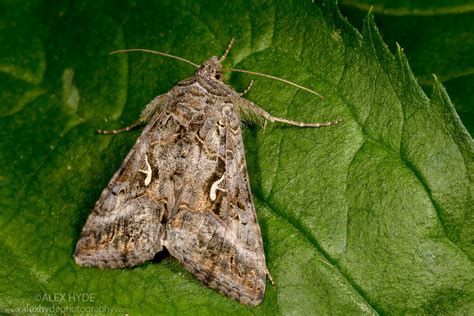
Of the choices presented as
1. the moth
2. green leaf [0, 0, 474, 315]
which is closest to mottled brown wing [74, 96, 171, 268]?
the moth

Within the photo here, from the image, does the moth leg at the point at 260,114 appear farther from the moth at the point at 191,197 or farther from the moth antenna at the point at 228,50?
the moth antenna at the point at 228,50

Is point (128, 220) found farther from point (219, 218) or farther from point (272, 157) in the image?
point (272, 157)

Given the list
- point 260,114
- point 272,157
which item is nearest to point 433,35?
point 260,114

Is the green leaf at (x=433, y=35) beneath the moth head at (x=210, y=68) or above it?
above

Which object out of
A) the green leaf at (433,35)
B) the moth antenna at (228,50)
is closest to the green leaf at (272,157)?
the moth antenna at (228,50)

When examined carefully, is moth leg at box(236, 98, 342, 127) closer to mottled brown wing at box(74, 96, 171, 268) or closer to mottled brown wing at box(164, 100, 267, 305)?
mottled brown wing at box(164, 100, 267, 305)

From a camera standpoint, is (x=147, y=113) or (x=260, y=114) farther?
(x=147, y=113)

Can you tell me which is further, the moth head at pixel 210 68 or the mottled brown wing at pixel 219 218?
the moth head at pixel 210 68

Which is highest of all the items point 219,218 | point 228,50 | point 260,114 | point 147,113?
point 228,50
